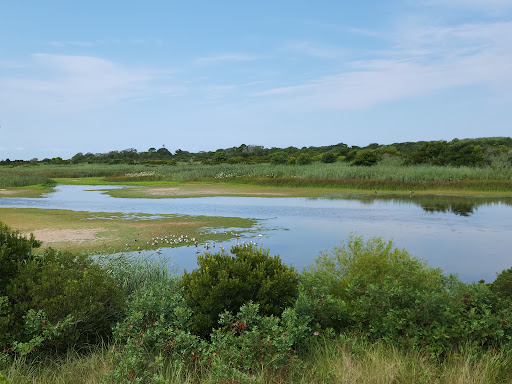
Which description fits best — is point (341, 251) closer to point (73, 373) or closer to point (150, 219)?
point (73, 373)

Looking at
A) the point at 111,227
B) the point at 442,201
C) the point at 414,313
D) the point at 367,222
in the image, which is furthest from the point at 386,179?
the point at 414,313

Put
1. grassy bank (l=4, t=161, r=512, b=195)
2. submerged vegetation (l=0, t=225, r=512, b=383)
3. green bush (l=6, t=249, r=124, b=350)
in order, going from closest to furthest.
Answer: submerged vegetation (l=0, t=225, r=512, b=383) < green bush (l=6, t=249, r=124, b=350) < grassy bank (l=4, t=161, r=512, b=195)

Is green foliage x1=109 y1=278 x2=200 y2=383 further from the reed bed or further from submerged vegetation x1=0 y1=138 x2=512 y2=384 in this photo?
the reed bed

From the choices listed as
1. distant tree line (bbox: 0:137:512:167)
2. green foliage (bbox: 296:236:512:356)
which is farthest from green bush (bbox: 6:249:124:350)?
distant tree line (bbox: 0:137:512:167)

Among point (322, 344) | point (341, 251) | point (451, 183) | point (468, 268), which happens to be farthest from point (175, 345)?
point (451, 183)

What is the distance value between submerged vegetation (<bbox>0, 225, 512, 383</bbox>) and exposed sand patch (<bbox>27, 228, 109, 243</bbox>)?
9584 mm

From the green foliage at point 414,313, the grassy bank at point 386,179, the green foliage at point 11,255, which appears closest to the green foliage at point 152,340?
the green foliage at point 414,313

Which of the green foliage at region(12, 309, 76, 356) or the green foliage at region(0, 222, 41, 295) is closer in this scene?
the green foliage at region(12, 309, 76, 356)

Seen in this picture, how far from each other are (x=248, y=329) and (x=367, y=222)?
14.6 m

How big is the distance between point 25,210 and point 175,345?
2241cm

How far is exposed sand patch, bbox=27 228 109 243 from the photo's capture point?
49.8 ft

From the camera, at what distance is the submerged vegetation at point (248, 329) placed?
460 centimetres

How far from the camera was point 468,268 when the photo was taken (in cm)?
1100

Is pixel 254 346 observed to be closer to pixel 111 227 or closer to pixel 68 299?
pixel 68 299
